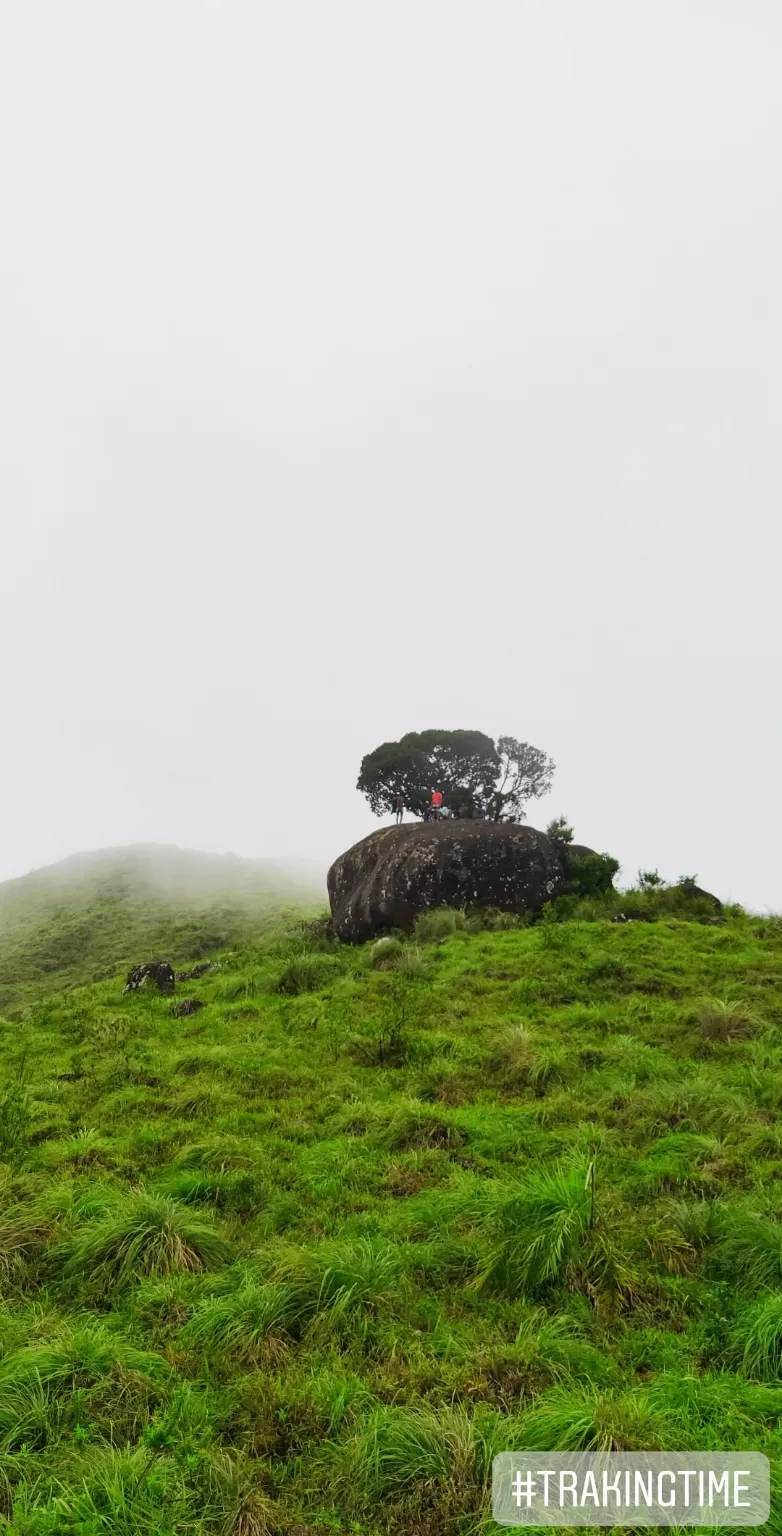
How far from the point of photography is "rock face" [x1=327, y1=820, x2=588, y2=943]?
25.0 metres

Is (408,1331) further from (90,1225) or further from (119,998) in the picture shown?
(119,998)

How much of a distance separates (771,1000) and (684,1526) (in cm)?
1155

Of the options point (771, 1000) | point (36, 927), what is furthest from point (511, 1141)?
point (36, 927)

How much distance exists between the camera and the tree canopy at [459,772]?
37031mm

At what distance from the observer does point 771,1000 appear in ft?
45.8

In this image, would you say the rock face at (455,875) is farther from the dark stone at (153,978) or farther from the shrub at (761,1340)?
the shrub at (761,1340)

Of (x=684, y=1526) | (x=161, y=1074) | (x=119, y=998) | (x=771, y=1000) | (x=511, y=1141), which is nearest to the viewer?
(x=684, y=1526)

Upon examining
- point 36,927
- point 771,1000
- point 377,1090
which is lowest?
point 36,927

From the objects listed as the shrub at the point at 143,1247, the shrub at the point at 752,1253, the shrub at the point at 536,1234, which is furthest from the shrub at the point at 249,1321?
the shrub at the point at 752,1253

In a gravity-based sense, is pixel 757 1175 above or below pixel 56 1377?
above

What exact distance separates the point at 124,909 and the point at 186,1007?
30.1m

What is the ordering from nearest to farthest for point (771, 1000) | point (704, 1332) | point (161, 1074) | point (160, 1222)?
1. point (704, 1332)
2. point (160, 1222)
3. point (161, 1074)
4. point (771, 1000)

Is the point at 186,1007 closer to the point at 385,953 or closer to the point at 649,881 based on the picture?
the point at 385,953

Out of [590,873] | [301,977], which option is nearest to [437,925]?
[301,977]
